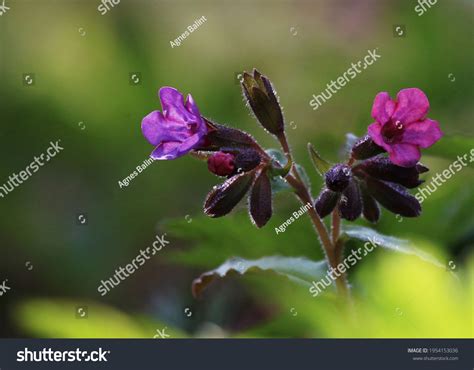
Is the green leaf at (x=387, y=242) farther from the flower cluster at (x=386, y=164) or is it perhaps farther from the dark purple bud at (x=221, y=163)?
the dark purple bud at (x=221, y=163)

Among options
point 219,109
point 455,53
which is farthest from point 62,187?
point 455,53

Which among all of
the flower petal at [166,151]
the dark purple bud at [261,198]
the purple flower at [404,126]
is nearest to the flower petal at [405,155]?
the purple flower at [404,126]

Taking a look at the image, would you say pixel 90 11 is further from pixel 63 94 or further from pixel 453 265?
pixel 453 265

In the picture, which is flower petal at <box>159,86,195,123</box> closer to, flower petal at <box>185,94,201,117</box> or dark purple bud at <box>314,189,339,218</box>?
flower petal at <box>185,94,201,117</box>

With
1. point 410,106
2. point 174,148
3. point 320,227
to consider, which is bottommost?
point 320,227

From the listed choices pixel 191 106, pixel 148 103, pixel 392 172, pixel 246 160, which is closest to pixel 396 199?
pixel 392 172

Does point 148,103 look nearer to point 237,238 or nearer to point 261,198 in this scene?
point 237,238
